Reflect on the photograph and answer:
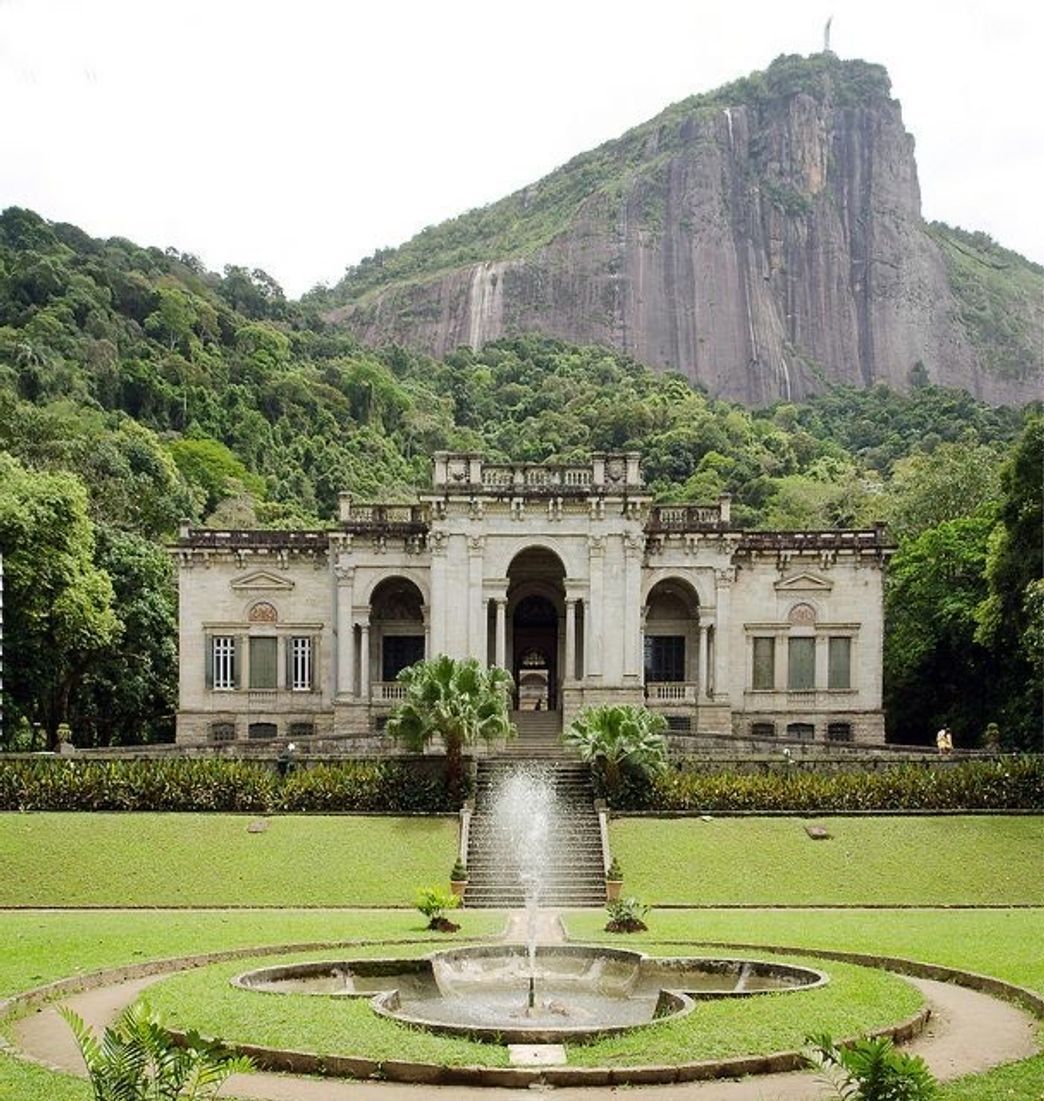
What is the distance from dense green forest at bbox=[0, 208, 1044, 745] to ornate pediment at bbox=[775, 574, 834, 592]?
442 cm

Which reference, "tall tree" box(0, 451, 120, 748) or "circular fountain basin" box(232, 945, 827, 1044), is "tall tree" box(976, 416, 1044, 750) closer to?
"circular fountain basin" box(232, 945, 827, 1044)

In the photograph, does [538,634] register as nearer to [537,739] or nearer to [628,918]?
[537,739]

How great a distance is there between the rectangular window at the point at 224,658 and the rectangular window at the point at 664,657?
44.3ft

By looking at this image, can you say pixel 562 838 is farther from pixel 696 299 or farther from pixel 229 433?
pixel 696 299

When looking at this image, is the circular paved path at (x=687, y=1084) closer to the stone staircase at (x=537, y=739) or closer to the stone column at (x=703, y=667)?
the stone staircase at (x=537, y=739)

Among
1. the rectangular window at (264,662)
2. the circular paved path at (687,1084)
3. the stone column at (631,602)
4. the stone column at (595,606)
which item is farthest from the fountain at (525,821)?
the circular paved path at (687,1084)

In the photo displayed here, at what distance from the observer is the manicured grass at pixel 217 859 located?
3133cm

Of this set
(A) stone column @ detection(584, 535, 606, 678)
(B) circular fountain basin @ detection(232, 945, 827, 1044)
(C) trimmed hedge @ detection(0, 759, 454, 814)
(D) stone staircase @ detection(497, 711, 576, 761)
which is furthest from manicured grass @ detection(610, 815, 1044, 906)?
(B) circular fountain basin @ detection(232, 945, 827, 1044)

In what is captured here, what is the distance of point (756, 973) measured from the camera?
19.3 metres

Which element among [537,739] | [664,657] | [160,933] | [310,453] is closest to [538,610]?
[664,657]

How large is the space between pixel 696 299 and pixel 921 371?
25.7 meters

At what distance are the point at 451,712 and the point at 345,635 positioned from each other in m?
11.5

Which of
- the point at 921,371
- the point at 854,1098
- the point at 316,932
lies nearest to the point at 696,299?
the point at 921,371

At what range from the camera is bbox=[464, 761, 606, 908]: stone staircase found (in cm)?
3234
